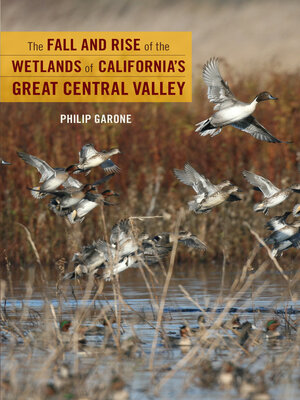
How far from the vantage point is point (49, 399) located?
6.82 metres

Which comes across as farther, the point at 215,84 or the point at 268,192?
the point at 268,192

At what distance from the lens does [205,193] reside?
33.1 feet

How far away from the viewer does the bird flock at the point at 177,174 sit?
31.1 feet

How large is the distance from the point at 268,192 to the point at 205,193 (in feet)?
2.09

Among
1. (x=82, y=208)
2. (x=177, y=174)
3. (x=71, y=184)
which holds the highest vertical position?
(x=177, y=174)

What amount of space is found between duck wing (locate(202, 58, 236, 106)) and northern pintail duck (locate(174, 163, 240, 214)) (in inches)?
34.9

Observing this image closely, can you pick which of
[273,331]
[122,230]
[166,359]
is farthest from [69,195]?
[273,331]

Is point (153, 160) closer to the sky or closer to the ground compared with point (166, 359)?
closer to the sky

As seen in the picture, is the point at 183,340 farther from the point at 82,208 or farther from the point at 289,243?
the point at 289,243

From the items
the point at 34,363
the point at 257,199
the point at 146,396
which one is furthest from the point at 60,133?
the point at 146,396

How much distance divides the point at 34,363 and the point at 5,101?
11.9m

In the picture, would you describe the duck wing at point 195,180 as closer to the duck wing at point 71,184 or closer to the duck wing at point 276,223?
the duck wing at point 276,223

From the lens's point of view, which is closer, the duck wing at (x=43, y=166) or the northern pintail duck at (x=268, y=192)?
the duck wing at (x=43, y=166)

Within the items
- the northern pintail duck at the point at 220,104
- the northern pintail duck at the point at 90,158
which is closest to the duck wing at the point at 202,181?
the northern pintail duck at the point at 220,104
